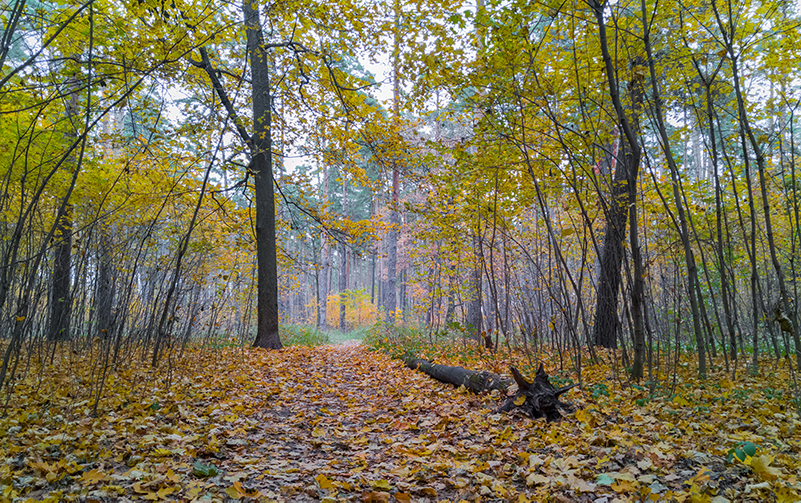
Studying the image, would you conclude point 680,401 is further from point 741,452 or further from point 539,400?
point 741,452

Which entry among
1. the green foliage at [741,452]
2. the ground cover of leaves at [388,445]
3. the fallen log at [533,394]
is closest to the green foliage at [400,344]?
the fallen log at [533,394]

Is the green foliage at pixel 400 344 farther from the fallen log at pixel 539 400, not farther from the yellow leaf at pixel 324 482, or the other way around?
the yellow leaf at pixel 324 482

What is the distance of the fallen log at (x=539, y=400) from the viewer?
336cm

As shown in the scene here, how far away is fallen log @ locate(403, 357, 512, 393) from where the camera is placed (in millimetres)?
4211

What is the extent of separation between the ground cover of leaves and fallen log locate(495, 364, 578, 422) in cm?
14

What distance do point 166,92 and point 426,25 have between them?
3493 mm

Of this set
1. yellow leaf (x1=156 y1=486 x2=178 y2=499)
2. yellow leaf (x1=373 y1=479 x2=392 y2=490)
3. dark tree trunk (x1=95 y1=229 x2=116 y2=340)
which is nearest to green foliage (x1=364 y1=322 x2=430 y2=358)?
dark tree trunk (x1=95 y1=229 x2=116 y2=340)

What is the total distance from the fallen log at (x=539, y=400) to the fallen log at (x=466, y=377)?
14.5 inches

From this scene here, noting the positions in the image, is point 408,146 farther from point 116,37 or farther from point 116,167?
point 116,167

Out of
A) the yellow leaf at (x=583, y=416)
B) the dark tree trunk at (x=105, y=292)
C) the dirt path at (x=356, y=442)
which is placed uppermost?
the dark tree trunk at (x=105, y=292)

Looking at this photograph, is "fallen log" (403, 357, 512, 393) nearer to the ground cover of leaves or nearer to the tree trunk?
the ground cover of leaves

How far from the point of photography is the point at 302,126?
8023mm

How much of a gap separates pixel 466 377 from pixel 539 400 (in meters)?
1.40

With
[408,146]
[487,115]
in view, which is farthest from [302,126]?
[487,115]
